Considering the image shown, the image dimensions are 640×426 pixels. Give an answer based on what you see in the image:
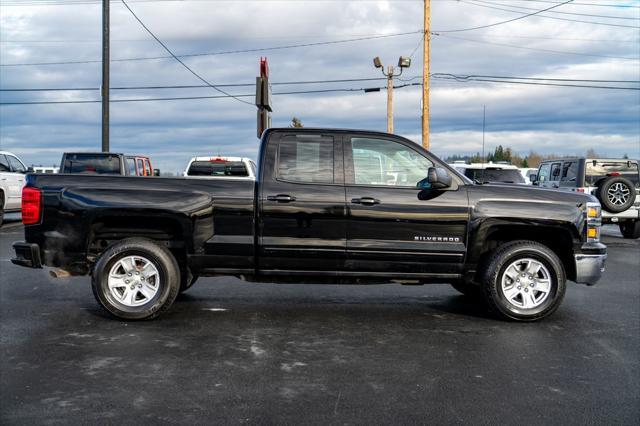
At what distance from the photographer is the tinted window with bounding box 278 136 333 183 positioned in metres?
6.74

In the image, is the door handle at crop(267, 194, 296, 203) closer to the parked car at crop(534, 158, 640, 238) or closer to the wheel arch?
the wheel arch

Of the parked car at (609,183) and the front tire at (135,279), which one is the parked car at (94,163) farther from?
the parked car at (609,183)

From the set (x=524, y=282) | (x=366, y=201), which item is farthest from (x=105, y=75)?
(x=524, y=282)

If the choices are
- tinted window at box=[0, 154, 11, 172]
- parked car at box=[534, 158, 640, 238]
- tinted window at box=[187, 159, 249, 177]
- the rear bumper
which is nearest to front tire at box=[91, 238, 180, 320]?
the rear bumper

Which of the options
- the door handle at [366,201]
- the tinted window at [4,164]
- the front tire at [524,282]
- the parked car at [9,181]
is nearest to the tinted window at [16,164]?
the parked car at [9,181]

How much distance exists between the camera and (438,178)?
638 centimetres

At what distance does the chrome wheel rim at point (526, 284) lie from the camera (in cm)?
674

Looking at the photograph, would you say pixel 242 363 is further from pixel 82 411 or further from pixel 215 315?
pixel 215 315

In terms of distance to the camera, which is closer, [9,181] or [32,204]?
[32,204]

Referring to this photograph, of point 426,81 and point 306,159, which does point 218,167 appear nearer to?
point 306,159

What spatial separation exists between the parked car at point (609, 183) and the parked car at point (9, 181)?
14.4 m

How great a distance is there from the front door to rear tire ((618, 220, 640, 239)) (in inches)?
462

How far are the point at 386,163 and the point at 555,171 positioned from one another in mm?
12352

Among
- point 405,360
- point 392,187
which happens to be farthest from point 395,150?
point 405,360
